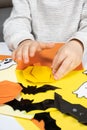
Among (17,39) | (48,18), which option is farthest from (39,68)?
(48,18)

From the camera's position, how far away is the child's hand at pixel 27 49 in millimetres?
615

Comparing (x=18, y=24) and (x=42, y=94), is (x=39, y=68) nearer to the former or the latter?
(x=42, y=94)

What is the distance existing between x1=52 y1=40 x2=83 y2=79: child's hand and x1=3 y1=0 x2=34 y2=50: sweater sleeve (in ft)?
0.46

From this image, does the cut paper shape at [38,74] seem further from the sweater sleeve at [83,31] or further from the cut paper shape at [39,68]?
the sweater sleeve at [83,31]

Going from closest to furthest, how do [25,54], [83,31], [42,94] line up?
[42,94]
[25,54]
[83,31]

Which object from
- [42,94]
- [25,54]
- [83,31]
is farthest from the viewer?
[83,31]

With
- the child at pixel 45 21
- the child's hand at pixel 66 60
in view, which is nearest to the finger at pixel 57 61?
the child's hand at pixel 66 60

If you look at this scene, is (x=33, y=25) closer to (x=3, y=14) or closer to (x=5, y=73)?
(x=5, y=73)

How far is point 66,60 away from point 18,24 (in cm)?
24

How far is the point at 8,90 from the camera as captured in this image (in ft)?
1.66

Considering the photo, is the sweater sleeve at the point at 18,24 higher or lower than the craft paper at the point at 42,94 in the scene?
higher

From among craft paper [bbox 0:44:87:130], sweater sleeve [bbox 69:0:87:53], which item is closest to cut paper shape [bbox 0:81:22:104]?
craft paper [bbox 0:44:87:130]

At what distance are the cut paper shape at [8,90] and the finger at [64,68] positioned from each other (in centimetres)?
9

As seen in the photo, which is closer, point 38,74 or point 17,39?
point 38,74
